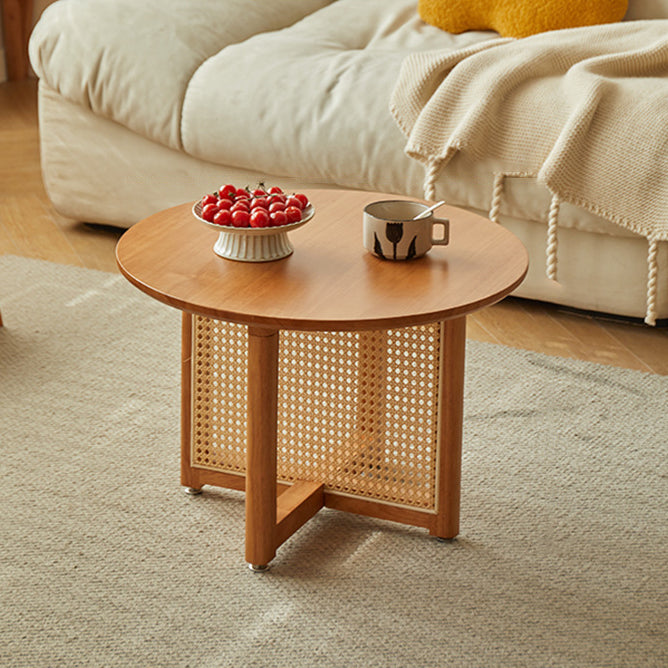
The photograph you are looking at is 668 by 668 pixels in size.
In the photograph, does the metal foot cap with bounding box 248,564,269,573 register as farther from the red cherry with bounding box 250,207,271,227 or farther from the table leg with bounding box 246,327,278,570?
the red cherry with bounding box 250,207,271,227

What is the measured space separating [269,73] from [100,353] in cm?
70

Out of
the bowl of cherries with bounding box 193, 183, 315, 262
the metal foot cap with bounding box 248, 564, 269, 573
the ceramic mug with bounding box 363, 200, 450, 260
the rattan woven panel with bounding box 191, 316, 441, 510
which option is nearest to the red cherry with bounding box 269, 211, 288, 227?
the bowl of cherries with bounding box 193, 183, 315, 262

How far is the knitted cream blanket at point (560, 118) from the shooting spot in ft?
5.70

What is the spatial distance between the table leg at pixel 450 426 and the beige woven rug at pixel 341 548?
0.13ft

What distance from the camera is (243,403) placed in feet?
4.47

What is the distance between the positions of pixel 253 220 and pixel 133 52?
1.21 m

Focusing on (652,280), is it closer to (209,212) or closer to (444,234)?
(444,234)

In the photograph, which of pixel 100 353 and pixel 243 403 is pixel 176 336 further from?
pixel 243 403

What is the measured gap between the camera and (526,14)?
2.19m

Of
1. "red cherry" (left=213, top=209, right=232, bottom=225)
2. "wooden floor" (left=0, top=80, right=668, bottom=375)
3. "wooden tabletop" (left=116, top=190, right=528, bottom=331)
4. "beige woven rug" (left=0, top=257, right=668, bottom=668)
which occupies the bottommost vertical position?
"beige woven rug" (left=0, top=257, right=668, bottom=668)

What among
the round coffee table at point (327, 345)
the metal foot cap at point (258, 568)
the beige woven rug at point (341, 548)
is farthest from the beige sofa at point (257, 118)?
the metal foot cap at point (258, 568)

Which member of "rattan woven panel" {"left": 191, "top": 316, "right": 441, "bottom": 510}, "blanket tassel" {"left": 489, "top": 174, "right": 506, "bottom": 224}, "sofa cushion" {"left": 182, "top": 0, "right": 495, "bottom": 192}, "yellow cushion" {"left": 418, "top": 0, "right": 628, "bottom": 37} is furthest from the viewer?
"yellow cushion" {"left": 418, "top": 0, "right": 628, "bottom": 37}

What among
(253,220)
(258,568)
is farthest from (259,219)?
(258,568)

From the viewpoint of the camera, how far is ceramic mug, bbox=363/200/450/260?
1.17 m
